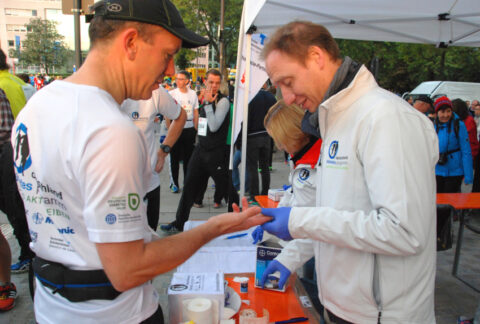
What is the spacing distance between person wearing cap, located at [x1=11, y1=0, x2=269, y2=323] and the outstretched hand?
0.04 ft

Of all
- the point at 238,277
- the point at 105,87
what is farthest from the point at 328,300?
the point at 105,87

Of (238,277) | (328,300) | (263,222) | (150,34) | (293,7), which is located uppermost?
(293,7)

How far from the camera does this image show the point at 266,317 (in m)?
1.49

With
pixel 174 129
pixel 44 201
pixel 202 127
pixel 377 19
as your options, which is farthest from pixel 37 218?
pixel 377 19

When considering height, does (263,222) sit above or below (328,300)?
above

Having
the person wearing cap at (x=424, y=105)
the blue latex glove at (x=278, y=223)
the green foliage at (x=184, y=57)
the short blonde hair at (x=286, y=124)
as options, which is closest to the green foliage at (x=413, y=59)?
the person wearing cap at (x=424, y=105)

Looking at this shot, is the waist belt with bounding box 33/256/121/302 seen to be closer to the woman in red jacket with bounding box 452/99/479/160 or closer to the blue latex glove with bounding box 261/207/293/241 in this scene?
the blue latex glove with bounding box 261/207/293/241

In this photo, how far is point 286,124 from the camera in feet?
6.59

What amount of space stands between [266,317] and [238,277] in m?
0.41

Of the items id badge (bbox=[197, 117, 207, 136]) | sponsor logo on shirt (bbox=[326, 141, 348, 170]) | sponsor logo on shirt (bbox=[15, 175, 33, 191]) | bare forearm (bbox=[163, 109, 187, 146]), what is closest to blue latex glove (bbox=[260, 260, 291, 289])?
sponsor logo on shirt (bbox=[326, 141, 348, 170])

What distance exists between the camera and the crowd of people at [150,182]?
850 millimetres

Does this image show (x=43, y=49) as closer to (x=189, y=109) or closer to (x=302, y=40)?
(x=189, y=109)

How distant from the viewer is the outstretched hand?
1.13 m

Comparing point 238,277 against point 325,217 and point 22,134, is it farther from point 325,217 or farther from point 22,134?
point 22,134
